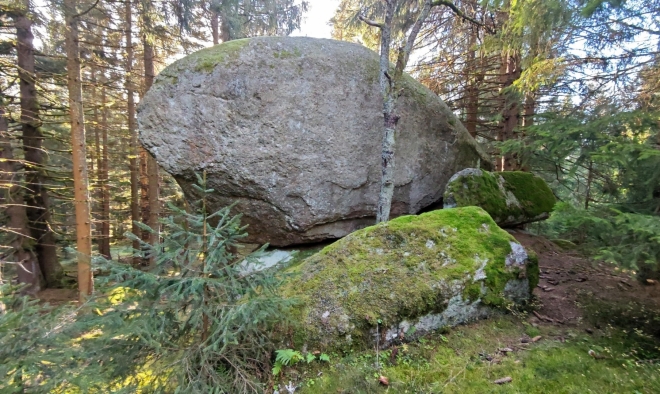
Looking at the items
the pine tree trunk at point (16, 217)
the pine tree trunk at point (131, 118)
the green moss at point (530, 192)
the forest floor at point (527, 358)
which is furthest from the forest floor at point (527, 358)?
the pine tree trunk at point (131, 118)

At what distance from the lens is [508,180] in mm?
6574

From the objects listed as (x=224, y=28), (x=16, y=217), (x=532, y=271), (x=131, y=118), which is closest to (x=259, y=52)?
(x=224, y=28)

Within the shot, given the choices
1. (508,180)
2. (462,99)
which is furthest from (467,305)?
(462,99)

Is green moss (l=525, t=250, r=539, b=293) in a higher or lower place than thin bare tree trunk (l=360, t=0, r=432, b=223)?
lower

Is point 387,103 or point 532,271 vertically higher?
point 387,103

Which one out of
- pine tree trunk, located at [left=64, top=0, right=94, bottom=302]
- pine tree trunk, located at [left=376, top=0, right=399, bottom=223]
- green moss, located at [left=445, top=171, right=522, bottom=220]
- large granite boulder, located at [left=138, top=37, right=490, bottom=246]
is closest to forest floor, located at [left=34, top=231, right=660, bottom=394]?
green moss, located at [left=445, top=171, right=522, bottom=220]

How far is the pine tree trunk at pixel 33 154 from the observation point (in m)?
7.56

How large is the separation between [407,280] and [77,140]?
7.18 meters

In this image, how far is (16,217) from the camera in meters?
7.86

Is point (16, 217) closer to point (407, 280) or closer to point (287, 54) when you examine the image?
point (287, 54)

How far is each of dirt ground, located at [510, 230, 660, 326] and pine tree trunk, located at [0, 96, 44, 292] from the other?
10200 millimetres

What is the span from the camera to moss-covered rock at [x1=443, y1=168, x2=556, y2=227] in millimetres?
5738

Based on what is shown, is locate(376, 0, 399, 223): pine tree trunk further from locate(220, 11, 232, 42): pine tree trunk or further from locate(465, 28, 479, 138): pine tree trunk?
locate(220, 11, 232, 42): pine tree trunk

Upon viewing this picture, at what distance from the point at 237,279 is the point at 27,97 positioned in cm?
921
